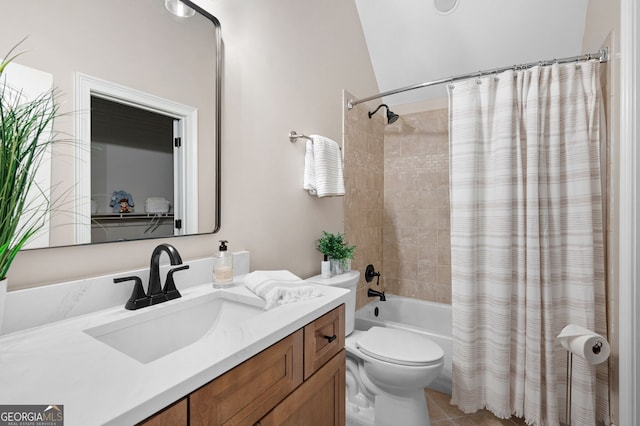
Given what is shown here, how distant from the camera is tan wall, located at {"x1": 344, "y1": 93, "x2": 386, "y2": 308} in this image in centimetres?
228

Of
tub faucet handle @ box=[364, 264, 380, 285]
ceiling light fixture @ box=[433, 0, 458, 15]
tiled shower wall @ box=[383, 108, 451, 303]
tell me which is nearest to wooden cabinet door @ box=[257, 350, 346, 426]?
tub faucet handle @ box=[364, 264, 380, 285]

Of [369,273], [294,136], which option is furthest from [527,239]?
[294,136]

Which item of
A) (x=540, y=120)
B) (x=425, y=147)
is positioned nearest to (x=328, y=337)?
(x=540, y=120)

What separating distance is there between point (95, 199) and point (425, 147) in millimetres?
2459

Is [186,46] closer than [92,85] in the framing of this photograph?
No

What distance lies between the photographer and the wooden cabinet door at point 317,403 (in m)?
0.77

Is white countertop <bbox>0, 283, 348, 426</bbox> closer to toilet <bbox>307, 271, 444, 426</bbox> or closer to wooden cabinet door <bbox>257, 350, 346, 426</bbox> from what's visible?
wooden cabinet door <bbox>257, 350, 346, 426</bbox>

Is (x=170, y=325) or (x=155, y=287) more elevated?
(x=155, y=287)

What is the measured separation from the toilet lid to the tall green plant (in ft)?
4.67

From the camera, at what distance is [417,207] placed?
2.70 metres

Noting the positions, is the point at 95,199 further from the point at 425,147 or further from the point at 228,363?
the point at 425,147

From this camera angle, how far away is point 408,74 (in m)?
2.54

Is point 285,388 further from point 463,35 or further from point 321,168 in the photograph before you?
point 463,35

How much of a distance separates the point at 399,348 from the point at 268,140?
4.13 ft
